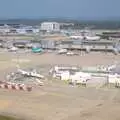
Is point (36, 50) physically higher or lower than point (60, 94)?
higher

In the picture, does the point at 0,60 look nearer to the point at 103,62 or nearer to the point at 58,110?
the point at 103,62

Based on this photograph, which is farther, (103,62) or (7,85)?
(103,62)

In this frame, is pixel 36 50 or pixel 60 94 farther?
pixel 36 50

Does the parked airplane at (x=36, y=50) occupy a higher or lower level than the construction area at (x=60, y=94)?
higher

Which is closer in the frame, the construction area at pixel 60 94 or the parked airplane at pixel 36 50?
the construction area at pixel 60 94

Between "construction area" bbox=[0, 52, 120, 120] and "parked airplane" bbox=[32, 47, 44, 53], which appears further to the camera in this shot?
"parked airplane" bbox=[32, 47, 44, 53]

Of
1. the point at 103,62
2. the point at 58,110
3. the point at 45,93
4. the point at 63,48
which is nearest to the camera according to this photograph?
the point at 58,110


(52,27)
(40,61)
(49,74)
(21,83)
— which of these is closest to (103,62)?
(40,61)

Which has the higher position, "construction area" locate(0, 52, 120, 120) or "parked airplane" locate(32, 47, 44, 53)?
"parked airplane" locate(32, 47, 44, 53)
